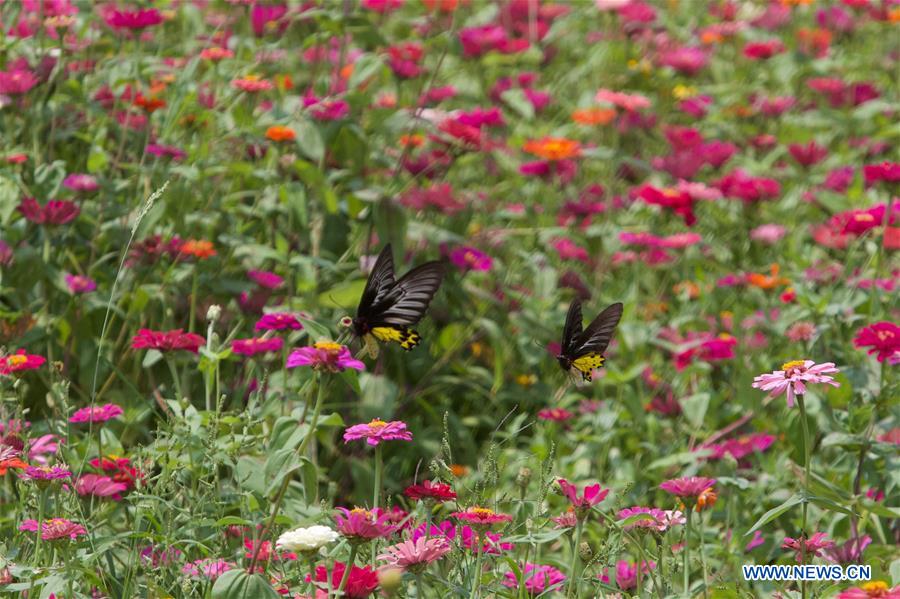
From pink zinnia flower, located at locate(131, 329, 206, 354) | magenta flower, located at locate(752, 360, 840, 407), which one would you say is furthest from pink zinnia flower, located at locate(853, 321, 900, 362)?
pink zinnia flower, located at locate(131, 329, 206, 354)

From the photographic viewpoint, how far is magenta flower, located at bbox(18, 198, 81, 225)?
270 cm

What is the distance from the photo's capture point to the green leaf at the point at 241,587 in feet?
5.35

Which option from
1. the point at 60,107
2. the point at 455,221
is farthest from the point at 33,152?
the point at 455,221

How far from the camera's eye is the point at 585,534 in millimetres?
2625

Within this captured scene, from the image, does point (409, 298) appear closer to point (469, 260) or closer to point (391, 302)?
point (391, 302)

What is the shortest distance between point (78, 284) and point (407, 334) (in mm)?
929

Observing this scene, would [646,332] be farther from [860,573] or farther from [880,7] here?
[880,7]

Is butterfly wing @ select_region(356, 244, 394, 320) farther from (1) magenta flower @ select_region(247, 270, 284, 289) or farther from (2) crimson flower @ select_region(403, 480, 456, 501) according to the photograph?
(1) magenta flower @ select_region(247, 270, 284, 289)

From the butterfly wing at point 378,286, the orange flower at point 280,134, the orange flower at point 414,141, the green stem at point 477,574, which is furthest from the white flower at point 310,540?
the orange flower at point 414,141

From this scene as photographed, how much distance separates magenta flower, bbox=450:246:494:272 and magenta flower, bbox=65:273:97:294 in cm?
90

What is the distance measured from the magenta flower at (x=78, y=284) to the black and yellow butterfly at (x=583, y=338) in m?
1.12

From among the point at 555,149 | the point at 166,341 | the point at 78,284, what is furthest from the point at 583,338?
the point at 555,149

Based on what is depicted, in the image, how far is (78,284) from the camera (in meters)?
2.79

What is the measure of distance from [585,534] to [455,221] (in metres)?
1.15
